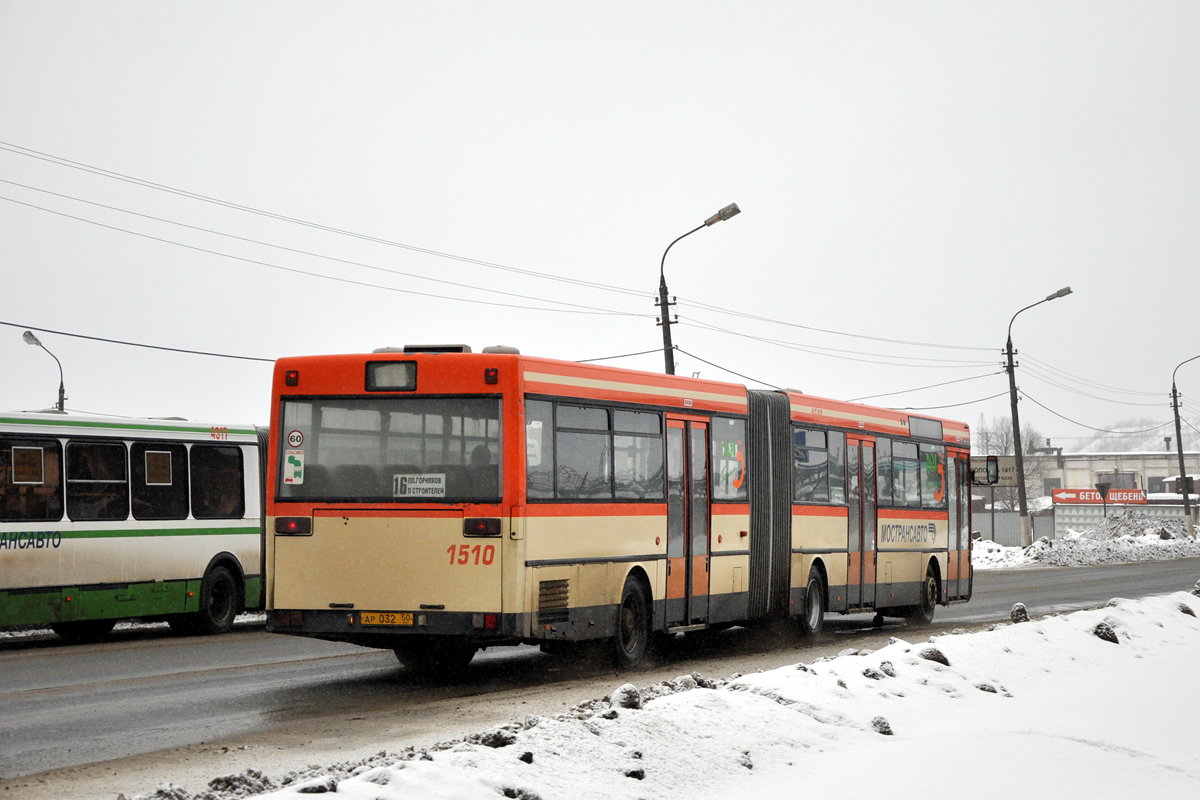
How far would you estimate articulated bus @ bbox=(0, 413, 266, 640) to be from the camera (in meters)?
16.9

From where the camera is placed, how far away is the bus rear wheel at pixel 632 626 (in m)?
14.0

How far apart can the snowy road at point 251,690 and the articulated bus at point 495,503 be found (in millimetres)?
526

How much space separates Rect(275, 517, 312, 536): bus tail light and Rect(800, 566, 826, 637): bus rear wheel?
8.15 meters

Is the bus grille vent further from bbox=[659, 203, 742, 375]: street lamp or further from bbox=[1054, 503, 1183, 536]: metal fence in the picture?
bbox=[1054, 503, 1183, 536]: metal fence

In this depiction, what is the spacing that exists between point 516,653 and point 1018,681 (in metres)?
6.61

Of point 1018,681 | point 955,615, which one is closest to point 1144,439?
point 955,615

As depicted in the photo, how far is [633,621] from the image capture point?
14.4 meters

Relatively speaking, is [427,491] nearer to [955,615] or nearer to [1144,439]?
[955,615]

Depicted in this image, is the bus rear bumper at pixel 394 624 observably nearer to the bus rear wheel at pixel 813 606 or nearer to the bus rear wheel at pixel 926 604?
the bus rear wheel at pixel 813 606

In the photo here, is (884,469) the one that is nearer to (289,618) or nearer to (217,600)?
(217,600)

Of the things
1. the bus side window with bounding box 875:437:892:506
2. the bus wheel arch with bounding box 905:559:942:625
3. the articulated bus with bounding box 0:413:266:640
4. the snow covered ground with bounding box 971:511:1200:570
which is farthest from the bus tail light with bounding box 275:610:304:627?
the snow covered ground with bounding box 971:511:1200:570

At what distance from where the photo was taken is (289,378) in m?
12.8

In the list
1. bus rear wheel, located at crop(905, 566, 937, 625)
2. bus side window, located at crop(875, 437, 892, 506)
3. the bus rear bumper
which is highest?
bus side window, located at crop(875, 437, 892, 506)

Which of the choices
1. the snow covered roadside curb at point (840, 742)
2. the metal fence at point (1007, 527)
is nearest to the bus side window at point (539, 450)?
the snow covered roadside curb at point (840, 742)
